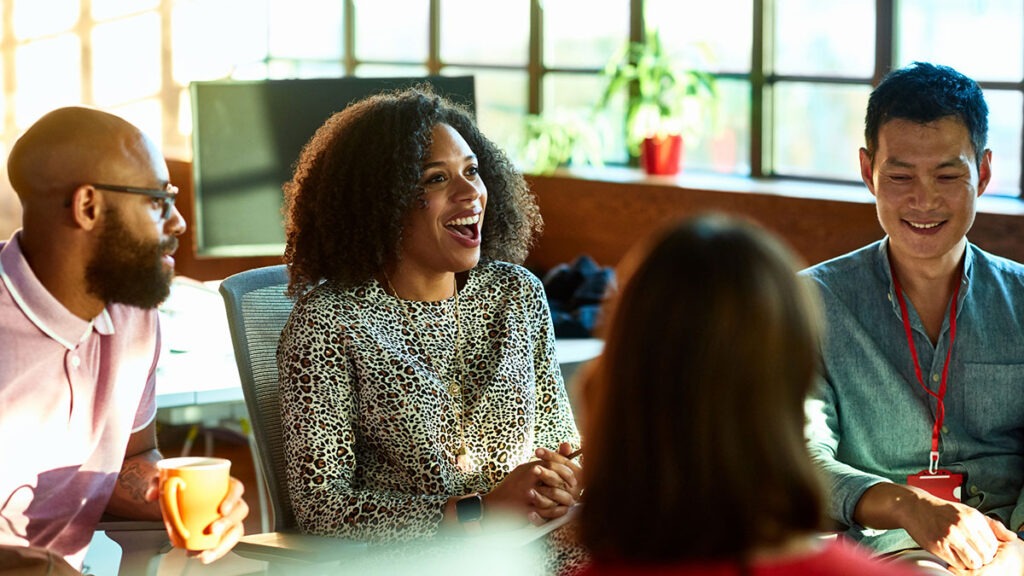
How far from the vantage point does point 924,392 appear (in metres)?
2.23

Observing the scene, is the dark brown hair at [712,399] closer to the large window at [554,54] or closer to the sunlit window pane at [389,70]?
the large window at [554,54]

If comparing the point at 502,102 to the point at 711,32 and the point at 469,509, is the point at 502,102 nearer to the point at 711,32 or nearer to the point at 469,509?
the point at 711,32

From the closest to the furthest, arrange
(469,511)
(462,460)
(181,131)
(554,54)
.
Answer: (469,511) < (462,460) < (554,54) < (181,131)

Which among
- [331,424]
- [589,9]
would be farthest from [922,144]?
[589,9]

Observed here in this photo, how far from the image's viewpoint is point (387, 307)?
2182 mm

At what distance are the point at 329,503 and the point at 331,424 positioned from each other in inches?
4.9

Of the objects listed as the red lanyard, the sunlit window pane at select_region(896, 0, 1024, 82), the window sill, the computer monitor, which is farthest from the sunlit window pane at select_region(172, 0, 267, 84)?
the red lanyard

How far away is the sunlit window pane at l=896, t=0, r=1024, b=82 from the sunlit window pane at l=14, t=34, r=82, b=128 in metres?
4.41

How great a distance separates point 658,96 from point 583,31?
0.78 m

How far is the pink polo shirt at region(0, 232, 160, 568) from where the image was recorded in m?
1.72

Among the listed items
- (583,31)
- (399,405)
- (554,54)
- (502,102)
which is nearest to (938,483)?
(399,405)

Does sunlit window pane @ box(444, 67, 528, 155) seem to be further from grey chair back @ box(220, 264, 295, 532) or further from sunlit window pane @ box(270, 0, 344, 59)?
grey chair back @ box(220, 264, 295, 532)

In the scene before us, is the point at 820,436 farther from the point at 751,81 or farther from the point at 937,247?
the point at 751,81

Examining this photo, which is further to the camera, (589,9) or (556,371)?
(589,9)
